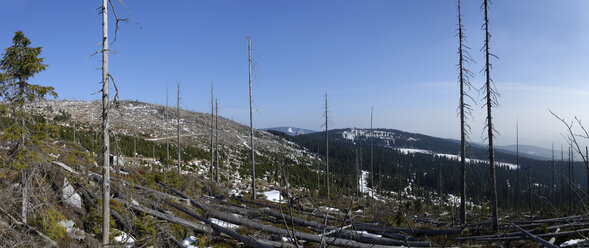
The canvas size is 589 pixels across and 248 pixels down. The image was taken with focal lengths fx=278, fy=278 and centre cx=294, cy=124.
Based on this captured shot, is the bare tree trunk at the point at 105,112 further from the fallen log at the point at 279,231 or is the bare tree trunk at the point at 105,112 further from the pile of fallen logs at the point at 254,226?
the fallen log at the point at 279,231

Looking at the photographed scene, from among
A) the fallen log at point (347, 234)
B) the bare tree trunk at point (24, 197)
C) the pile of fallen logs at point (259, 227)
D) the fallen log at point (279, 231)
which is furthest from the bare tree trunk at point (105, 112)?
the fallen log at point (279, 231)

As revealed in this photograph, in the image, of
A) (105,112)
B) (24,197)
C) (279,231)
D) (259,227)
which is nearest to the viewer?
(105,112)

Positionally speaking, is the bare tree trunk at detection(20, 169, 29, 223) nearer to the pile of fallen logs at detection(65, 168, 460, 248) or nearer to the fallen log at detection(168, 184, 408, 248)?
the pile of fallen logs at detection(65, 168, 460, 248)

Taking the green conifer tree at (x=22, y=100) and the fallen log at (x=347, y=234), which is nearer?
the green conifer tree at (x=22, y=100)

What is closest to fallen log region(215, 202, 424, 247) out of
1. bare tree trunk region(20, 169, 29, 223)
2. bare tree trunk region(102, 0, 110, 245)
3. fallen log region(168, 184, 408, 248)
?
fallen log region(168, 184, 408, 248)

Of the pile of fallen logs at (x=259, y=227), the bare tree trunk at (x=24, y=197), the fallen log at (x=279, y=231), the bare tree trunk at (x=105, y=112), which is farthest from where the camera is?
the pile of fallen logs at (x=259, y=227)

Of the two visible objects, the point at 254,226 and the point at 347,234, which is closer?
the point at 347,234

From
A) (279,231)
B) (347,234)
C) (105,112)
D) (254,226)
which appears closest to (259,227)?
(254,226)

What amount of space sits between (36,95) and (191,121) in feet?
240

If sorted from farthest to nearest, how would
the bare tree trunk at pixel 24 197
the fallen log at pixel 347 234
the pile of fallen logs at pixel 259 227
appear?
the fallen log at pixel 347 234 < the pile of fallen logs at pixel 259 227 < the bare tree trunk at pixel 24 197

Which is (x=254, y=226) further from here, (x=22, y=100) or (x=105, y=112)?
(x=22, y=100)

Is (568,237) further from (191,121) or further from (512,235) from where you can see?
(191,121)

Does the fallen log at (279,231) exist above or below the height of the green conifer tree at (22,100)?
below

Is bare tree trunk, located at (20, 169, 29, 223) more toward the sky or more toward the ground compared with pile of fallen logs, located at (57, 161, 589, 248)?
more toward the sky
